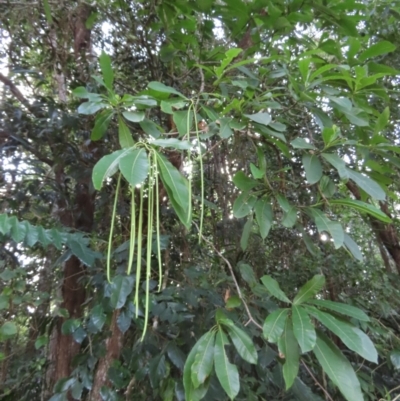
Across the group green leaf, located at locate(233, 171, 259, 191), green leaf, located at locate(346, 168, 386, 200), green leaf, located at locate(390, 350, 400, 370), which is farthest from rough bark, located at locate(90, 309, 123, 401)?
green leaf, located at locate(390, 350, 400, 370)

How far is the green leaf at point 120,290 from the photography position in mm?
1008

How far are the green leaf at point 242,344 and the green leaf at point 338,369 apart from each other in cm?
13

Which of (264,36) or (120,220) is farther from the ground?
(264,36)

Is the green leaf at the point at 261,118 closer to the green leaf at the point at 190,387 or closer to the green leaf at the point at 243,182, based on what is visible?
the green leaf at the point at 243,182

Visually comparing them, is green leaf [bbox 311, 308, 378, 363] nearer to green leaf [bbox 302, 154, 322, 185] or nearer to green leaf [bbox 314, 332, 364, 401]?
green leaf [bbox 314, 332, 364, 401]

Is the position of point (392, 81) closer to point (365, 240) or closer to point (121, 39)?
point (365, 240)

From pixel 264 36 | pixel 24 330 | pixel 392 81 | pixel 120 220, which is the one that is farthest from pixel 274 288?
pixel 392 81

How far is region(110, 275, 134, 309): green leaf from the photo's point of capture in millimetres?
1008

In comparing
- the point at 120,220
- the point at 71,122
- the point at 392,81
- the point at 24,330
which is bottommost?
the point at 24,330

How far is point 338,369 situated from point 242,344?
0.19 m

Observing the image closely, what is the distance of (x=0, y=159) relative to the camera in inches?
60.5

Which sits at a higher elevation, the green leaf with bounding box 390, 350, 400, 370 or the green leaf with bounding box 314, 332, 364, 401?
the green leaf with bounding box 314, 332, 364, 401

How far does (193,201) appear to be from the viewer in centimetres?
145

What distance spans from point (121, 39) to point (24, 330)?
4.80ft
